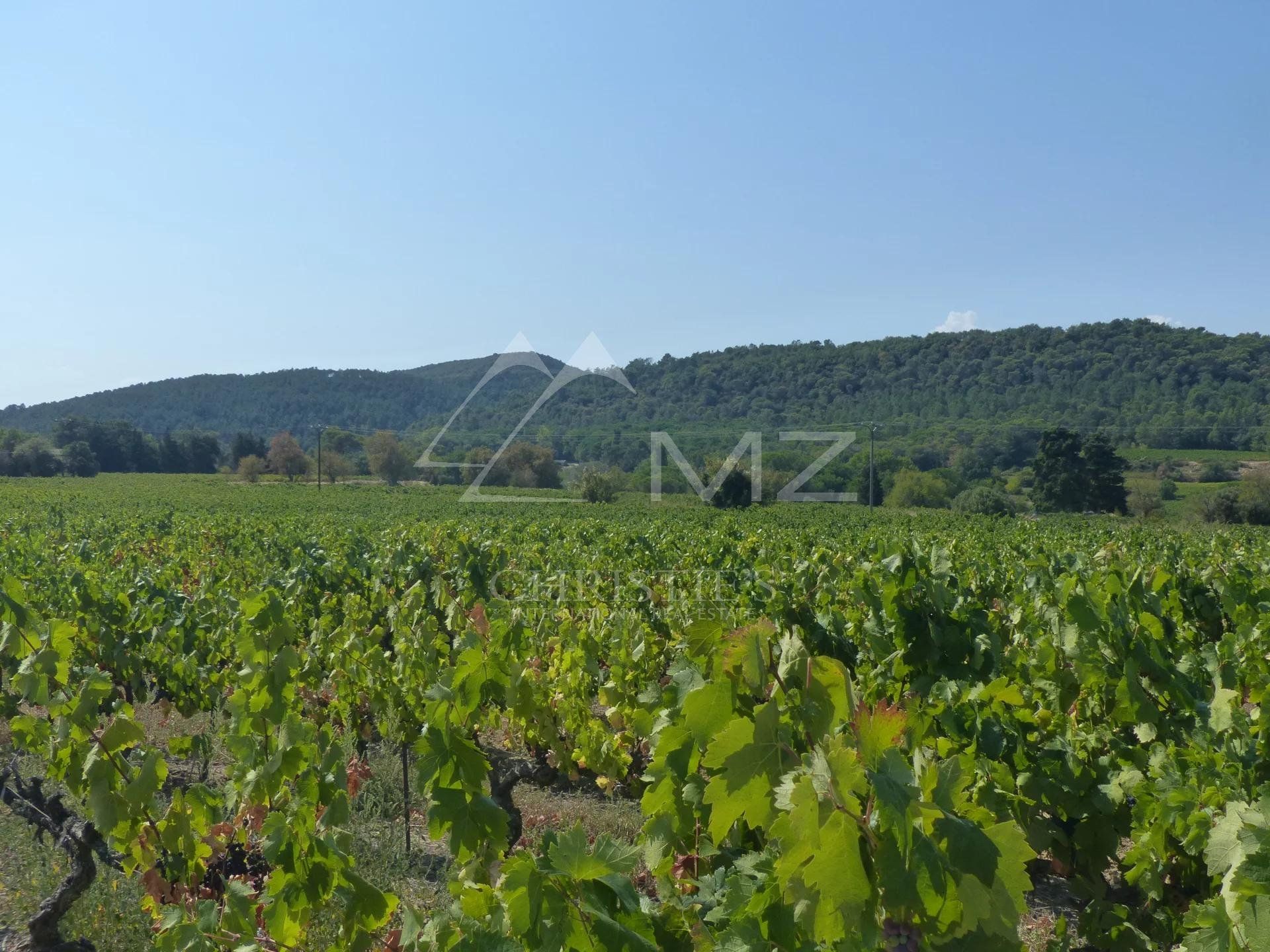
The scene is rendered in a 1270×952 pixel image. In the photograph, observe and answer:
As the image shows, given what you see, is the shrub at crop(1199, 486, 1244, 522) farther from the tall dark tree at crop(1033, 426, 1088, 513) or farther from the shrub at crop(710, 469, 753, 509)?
the shrub at crop(710, 469, 753, 509)

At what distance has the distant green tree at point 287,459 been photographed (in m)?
65.8

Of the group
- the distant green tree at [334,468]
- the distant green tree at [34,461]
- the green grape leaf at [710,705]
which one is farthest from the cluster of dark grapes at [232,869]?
the distant green tree at [34,461]

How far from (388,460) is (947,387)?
4800 cm

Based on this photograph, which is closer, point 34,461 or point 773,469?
point 773,469

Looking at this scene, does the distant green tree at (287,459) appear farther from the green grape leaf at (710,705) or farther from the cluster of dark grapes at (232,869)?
the green grape leaf at (710,705)

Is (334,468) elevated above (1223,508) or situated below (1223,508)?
above

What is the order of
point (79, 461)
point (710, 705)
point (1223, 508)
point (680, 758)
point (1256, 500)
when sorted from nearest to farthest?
point (710, 705) < point (680, 758) < point (1256, 500) < point (1223, 508) < point (79, 461)

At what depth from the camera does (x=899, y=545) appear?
3928 millimetres

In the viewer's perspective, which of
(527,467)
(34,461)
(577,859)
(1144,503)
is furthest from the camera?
(34,461)

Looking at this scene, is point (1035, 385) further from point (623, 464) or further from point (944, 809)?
point (944, 809)

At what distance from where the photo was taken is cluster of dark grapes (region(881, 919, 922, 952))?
1203mm

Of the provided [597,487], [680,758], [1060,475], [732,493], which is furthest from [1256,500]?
[680,758]

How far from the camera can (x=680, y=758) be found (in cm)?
201

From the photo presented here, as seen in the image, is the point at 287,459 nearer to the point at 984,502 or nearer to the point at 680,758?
the point at 984,502
